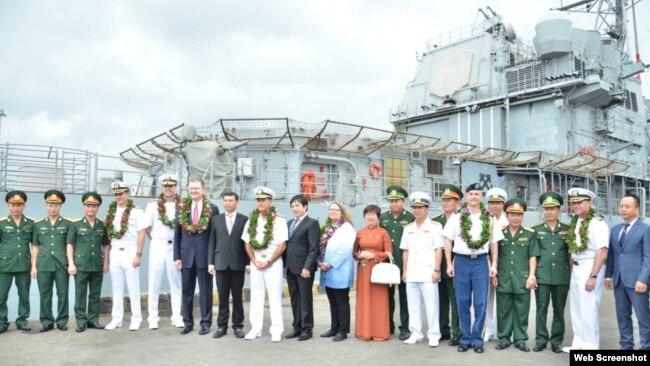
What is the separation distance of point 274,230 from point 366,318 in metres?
1.55

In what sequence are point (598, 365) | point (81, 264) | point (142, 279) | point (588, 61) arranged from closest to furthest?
point (598, 365)
point (81, 264)
point (142, 279)
point (588, 61)

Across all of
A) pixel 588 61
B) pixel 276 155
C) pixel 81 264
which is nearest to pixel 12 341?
pixel 81 264

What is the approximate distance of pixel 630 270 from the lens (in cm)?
519

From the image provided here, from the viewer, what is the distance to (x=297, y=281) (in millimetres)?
6281

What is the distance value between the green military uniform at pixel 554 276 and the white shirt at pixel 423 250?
116 cm

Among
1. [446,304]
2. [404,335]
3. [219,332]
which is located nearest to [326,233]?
[404,335]

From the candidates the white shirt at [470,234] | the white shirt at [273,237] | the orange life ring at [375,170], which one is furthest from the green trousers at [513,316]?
the orange life ring at [375,170]

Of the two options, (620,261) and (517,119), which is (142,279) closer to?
(620,261)

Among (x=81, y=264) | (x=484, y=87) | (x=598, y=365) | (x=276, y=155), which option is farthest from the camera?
(x=484, y=87)

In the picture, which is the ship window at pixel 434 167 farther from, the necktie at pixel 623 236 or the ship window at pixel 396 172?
the necktie at pixel 623 236

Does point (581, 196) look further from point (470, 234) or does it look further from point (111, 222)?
point (111, 222)

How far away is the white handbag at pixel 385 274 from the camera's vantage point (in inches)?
231

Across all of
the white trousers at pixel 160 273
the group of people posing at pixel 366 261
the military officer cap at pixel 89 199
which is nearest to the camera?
the group of people posing at pixel 366 261

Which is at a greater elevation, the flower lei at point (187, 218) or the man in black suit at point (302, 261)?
the flower lei at point (187, 218)
